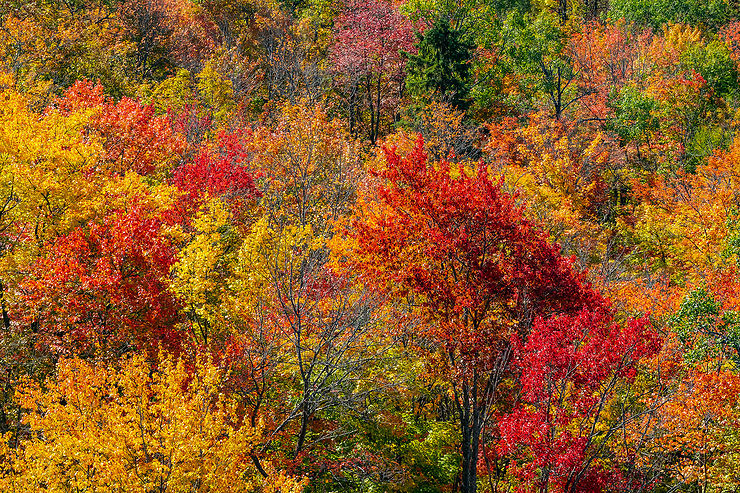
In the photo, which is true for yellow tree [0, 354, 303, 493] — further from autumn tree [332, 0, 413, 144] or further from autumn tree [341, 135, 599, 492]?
autumn tree [332, 0, 413, 144]

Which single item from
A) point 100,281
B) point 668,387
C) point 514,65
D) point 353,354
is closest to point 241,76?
point 514,65

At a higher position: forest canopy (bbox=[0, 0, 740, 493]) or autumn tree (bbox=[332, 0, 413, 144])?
autumn tree (bbox=[332, 0, 413, 144])

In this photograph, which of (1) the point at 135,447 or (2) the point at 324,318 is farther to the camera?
(2) the point at 324,318

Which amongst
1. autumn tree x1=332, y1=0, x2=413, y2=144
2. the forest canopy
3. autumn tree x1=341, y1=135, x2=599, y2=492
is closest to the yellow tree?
the forest canopy

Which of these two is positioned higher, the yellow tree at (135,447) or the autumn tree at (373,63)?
the autumn tree at (373,63)

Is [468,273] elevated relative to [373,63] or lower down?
lower down

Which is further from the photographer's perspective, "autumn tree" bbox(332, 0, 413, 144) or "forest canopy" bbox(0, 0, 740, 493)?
"autumn tree" bbox(332, 0, 413, 144)

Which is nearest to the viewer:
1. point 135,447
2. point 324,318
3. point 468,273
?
point 135,447

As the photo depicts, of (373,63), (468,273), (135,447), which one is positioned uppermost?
(373,63)

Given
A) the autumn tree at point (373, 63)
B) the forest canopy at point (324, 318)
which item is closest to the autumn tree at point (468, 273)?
the forest canopy at point (324, 318)

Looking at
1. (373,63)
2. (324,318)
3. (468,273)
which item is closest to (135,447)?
(324,318)

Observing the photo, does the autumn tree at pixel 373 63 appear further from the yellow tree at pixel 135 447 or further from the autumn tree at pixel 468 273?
the yellow tree at pixel 135 447

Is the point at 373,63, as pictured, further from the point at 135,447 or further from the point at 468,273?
the point at 135,447

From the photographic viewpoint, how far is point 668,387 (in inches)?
814
